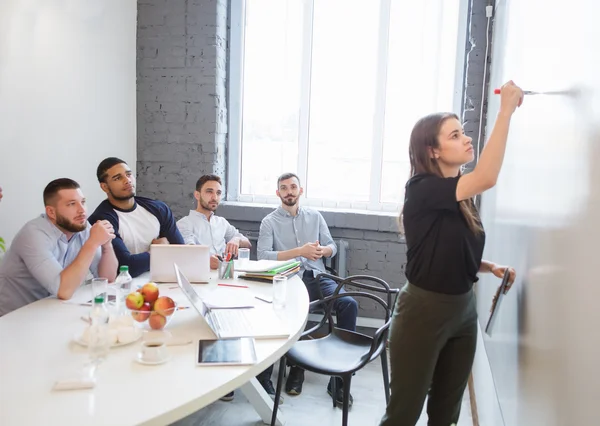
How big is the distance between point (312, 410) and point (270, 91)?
2.49 metres

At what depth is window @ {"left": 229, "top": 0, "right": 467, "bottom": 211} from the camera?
384cm

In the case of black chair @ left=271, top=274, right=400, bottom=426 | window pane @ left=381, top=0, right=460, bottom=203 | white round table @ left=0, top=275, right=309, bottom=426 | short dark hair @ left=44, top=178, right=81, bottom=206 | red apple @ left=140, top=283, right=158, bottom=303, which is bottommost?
black chair @ left=271, top=274, right=400, bottom=426

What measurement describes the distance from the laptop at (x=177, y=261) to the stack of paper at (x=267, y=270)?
9.0 inches

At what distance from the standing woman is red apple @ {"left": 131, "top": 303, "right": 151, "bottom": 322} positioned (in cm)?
81

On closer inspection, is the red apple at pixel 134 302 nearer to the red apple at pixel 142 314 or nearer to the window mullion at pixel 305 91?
the red apple at pixel 142 314

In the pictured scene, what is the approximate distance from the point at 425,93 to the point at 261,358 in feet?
9.30

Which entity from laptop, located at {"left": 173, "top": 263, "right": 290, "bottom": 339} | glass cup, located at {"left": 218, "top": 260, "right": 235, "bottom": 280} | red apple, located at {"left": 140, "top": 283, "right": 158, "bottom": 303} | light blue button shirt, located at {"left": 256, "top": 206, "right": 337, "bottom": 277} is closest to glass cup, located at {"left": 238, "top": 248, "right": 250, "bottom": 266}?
glass cup, located at {"left": 218, "top": 260, "right": 235, "bottom": 280}

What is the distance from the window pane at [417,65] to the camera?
3.79 m

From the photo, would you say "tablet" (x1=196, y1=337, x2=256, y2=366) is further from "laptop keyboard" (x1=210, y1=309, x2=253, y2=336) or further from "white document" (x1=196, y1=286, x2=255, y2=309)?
"white document" (x1=196, y1=286, x2=255, y2=309)

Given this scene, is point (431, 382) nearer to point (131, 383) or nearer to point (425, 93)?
point (131, 383)

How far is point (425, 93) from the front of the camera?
3852mm

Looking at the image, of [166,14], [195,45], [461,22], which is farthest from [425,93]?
[166,14]

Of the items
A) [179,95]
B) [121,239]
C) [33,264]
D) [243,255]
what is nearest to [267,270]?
[243,255]

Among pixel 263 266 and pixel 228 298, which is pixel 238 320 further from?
pixel 263 266
